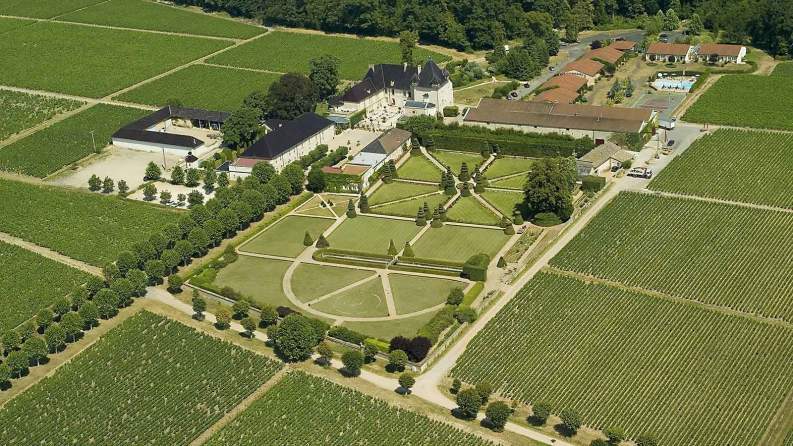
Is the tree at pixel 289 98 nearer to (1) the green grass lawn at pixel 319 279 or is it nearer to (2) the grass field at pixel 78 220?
(2) the grass field at pixel 78 220

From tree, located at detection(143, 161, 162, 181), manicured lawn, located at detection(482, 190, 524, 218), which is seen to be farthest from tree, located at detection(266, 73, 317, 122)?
manicured lawn, located at detection(482, 190, 524, 218)

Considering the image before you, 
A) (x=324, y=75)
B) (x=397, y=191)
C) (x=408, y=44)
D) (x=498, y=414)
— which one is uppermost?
(x=408, y=44)

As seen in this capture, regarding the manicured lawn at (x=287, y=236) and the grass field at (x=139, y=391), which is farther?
the manicured lawn at (x=287, y=236)

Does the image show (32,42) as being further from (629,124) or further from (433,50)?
(629,124)

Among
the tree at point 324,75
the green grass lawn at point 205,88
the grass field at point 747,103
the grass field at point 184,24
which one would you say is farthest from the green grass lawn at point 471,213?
the grass field at point 184,24

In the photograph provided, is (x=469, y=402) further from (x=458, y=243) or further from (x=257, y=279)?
(x=257, y=279)

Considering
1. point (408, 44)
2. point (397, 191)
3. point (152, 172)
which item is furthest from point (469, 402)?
point (408, 44)
